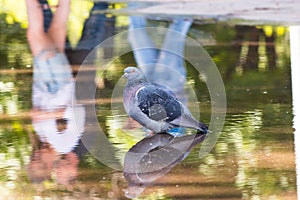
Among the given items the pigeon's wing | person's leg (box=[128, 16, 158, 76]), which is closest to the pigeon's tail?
the pigeon's wing

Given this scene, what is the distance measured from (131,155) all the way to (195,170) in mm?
582

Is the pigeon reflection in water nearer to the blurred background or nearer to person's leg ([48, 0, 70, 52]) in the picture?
the blurred background

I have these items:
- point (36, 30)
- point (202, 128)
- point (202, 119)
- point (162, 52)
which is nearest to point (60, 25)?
point (36, 30)

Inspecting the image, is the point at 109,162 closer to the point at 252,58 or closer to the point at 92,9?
the point at 252,58

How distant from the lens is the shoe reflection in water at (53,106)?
6.18m

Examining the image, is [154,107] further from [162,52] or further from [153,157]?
[162,52]

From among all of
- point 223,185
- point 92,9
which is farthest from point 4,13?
point 223,185

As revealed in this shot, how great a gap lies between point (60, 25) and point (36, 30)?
1.34 feet

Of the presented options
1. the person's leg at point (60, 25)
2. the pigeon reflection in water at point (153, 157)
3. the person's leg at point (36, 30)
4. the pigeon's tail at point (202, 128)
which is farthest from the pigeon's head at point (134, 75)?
the person's leg at point (60, 25)

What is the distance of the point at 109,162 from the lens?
623 cm

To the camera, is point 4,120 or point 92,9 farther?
point 92,9

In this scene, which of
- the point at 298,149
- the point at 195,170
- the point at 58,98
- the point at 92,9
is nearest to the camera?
the point at 195,170

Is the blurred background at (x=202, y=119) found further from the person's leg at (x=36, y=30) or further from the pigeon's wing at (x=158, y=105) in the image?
the pigeon's wing at (x=158, y=105)

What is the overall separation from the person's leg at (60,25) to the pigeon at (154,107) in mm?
3460
